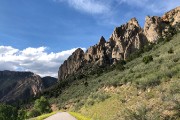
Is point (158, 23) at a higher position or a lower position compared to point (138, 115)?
higher

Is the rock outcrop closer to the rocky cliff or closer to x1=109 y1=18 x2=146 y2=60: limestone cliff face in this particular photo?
the rocky cliff

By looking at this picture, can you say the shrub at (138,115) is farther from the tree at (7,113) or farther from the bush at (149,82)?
the tree at (7,113)

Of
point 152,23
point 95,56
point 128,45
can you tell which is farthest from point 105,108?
point 95,56

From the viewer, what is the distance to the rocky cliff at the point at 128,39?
418ft

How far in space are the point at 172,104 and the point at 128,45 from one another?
5206 inches

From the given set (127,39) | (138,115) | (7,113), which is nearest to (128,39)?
(127,39)

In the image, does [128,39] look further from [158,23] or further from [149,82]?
[149,82]

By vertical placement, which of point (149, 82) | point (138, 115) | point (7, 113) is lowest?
point (138, 115)

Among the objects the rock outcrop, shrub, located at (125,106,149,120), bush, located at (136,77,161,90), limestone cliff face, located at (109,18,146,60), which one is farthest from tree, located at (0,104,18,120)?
limestone cliff face, located at (109,18,146,60)

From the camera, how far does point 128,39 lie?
497 ft

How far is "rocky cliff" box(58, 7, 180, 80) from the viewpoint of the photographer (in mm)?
127375

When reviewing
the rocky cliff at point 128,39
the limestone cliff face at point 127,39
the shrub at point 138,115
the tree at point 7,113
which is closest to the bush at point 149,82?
the shrub at point 138,115

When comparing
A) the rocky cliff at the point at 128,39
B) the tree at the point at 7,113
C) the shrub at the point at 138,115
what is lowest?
the shrub at the point at 138,115

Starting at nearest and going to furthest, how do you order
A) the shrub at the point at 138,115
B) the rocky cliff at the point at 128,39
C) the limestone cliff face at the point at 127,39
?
1. the shrub at the point at 138,115
2. the rocky cliff at the point at 128,39
3. the limestone cliff face at the point at 127,39
